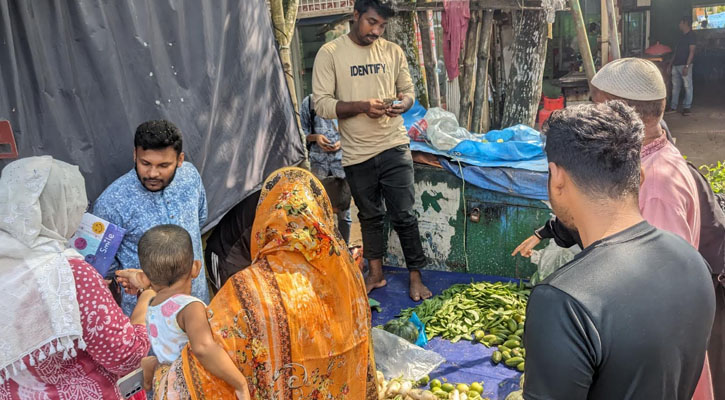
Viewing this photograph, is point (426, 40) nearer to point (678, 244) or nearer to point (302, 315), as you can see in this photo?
point (302, 315)

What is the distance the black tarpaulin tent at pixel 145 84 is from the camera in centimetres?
284

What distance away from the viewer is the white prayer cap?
8.53ft

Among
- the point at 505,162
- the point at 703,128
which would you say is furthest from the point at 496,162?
the point at 703,128

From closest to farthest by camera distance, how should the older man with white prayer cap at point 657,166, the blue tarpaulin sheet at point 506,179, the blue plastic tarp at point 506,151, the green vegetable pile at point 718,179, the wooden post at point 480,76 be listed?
the older man with white prayer cap at point 657,166 < the green vegetable pile at point 718,179 < the blue tarpaulin sheet at point 506,179 < the blue plastic tarp at point 506,151 < the wooden post at point 480,76

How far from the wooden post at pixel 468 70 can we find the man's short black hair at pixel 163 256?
16.9ft

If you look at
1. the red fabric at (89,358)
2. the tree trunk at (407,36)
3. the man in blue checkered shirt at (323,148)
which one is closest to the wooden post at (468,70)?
the tree trunk at (407,36)

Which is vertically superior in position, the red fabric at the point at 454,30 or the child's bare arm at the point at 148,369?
the red fabric at the point at 454,30

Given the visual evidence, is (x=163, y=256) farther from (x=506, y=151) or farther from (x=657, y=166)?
(x=506, y=151)

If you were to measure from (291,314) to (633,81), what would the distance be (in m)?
1.87

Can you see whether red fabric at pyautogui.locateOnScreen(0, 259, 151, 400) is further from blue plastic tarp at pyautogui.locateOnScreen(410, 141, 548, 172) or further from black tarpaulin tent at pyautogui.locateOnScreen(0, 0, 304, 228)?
blue plastic tarp at pyautogui.locateOnScreen(410, 141, 548, 172)

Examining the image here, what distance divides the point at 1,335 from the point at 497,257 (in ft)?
13.8

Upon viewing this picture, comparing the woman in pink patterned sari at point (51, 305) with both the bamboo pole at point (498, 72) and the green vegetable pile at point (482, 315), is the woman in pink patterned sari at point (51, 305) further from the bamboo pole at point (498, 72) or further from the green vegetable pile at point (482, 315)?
the bamboo pole at point (498, 72)

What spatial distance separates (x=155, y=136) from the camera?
9.86 ft

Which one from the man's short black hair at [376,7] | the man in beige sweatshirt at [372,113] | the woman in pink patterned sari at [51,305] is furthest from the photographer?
the man in beige sweatshirt at [372,113]
